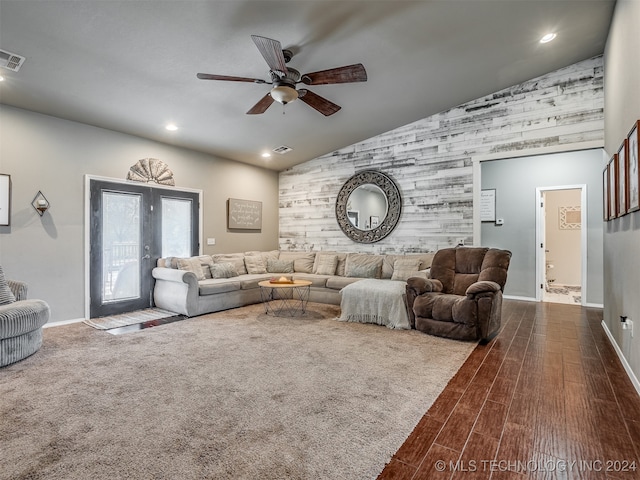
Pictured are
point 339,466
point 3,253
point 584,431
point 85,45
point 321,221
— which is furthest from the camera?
point 321,221

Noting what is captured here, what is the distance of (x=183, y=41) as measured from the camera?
10.3 feet

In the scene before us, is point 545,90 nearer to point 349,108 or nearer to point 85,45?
point 349,108

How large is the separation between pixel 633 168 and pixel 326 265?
4.57 meters

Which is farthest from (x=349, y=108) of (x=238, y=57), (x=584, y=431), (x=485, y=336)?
(x=584, y=431)

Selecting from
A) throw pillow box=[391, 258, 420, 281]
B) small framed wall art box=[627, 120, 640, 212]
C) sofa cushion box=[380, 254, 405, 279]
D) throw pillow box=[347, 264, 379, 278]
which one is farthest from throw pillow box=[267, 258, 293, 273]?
small framed wall art box=[627, 120, 640, 212]

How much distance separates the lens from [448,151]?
5.47 meters

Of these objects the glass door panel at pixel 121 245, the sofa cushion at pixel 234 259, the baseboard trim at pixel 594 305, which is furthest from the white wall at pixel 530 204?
the glass door panel at pixel 121 245

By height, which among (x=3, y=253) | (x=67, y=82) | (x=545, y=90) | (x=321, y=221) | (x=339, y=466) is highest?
(x=545, y=90)

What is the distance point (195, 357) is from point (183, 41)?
10.2 feet

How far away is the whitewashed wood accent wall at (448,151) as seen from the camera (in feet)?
15.1

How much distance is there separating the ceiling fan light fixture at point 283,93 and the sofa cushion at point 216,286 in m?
3.07

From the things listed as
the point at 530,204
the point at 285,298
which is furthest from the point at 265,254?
the point at 530,204

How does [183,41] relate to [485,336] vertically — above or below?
above

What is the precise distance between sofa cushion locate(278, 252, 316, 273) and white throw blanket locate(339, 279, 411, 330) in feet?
6.68
